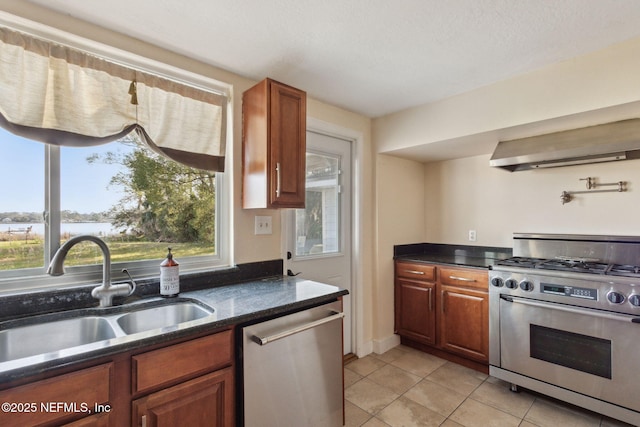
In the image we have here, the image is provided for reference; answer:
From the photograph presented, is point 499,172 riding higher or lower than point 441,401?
higher

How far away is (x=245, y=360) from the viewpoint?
1382mm

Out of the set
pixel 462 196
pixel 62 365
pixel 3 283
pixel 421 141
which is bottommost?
pixel 62 365

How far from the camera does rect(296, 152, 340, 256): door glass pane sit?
2.59 meters

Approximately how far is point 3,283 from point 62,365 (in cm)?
77

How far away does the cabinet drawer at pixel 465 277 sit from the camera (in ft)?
8.05

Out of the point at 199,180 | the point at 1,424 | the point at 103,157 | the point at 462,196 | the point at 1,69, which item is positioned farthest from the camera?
the point at 462,196

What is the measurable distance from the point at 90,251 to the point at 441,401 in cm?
242

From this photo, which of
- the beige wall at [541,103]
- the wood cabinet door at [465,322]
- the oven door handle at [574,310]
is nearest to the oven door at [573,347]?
the oven door handle at [574,310]

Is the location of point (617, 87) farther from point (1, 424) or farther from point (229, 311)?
point (1, 424)

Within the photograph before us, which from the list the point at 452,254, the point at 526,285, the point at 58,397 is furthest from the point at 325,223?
the point at 58,397

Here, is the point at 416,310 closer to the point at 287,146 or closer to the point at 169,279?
the point at 287,146

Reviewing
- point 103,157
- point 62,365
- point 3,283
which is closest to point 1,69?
point 103,157

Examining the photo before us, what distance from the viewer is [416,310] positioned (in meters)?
2.91

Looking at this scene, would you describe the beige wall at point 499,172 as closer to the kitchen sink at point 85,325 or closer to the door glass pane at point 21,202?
the kitchen sink at point 85,325
